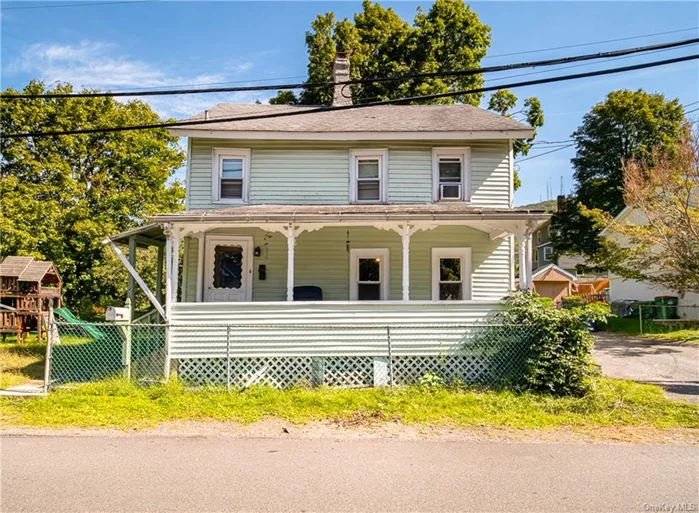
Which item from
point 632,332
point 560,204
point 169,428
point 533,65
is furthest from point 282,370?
point 560,204

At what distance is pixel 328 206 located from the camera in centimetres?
1166

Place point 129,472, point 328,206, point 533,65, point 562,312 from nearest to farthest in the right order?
point 129,472
point 533,65
point 562,312
point 328,206

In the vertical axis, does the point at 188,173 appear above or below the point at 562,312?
above

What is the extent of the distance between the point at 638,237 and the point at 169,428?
15.6 m

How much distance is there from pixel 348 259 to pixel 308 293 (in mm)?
1555

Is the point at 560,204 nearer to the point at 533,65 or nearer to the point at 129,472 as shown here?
the point at 533,65

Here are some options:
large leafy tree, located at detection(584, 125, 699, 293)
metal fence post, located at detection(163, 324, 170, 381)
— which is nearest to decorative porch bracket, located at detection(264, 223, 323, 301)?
metal fence post, located at detection(163, 324, 170, 381)

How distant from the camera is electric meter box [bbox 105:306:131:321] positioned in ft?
29.4

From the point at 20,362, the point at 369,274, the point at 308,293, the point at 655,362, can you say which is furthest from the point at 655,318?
the point at 20,362

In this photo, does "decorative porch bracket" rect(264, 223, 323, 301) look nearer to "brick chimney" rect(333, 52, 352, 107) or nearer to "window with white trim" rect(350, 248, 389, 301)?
"window with white trim" rect(350, 248, 389, 301)

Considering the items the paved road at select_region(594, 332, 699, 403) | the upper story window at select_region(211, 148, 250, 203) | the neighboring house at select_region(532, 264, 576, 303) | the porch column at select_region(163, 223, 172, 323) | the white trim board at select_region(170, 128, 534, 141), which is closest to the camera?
the paved road at select_region(594, 332, 699, 403)

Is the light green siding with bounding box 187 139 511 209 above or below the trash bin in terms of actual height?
above

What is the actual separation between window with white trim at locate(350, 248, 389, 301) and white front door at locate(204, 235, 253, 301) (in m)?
2.79

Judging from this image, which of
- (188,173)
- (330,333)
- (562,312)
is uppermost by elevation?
(188,173)
